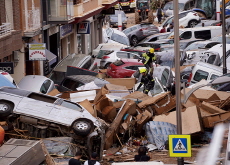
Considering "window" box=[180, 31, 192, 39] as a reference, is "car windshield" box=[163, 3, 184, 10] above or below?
above

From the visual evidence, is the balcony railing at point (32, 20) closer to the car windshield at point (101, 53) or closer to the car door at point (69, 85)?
the car windshield at point (101, 53)

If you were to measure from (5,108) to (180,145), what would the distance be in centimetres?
523

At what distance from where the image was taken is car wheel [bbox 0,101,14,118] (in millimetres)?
15430

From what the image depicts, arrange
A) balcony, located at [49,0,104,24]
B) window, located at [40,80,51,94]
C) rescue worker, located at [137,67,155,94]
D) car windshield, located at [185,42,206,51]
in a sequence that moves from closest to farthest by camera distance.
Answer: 1. rescue worker, located at [137,67,155,94]
2. window, located at [40,80,51,94]
3. balcony, located at [49,0,104,24]
4. car windshield, located at [185,42,206,51]

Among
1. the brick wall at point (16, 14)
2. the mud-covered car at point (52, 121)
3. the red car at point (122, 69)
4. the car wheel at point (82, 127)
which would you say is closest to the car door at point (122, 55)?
the red car at point (122, 69)

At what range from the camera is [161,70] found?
2470 centimetres

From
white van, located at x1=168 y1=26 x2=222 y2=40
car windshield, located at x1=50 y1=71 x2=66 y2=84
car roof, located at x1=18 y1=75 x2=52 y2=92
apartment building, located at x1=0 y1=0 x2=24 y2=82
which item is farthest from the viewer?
white van, located at x1=168 y1=26 x2=222 y2=40

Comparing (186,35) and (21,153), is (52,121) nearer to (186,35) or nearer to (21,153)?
(21,153)

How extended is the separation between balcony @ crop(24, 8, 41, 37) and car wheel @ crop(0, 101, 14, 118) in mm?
12077

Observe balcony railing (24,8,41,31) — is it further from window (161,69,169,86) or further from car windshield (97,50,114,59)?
window (161,69,169,86)

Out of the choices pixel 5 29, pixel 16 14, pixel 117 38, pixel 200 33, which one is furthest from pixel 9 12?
pixel 200 33

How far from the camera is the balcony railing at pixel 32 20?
2831 centimetres

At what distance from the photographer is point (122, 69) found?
28312 mm

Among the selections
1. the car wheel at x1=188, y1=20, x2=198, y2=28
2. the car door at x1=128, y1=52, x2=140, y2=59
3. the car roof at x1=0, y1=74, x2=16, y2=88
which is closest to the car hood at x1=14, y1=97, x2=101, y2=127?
the car roof at x1=0, y1=74, x2=16, y2=88
